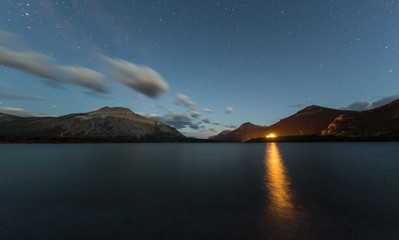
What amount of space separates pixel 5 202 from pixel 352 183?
1417 inches

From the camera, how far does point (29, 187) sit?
16562mm

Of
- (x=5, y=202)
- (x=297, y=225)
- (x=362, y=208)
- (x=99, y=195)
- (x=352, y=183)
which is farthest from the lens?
(x=352, y=183)

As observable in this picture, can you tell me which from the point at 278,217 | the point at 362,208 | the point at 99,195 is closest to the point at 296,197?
the point at 362,208

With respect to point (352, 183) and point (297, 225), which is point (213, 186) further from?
point (352, 183)

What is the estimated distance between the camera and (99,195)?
45.8ft

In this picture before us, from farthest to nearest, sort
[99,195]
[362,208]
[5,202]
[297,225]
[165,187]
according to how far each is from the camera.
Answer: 1. [165,187]
2. [99,195]
3. [5,202]
4. [362,208]
5. [297,225]

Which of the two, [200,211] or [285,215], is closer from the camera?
[285,215]

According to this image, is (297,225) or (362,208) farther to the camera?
(362,208)

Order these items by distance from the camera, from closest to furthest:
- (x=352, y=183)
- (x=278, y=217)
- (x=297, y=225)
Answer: (x=297, y=225) → (x=278, y=217) → (x=352, y=183)

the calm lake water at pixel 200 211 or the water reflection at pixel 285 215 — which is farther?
the calm lake water at pixel 200 211

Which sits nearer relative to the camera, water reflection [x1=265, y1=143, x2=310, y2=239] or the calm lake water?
water reflection [x1=265, y1=143, x2=310, y2=239]

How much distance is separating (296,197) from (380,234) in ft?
18.7

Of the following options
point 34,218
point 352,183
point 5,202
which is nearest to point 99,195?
point 34,218

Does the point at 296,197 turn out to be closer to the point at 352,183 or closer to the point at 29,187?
the point at 352,183
